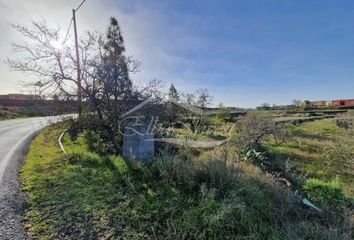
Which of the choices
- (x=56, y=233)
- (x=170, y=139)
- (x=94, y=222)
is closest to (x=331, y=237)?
(x=94, y=222)

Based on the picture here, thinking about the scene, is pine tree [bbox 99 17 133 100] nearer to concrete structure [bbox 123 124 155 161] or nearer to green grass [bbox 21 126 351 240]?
concrete structure [bbox 123 124 155 161]

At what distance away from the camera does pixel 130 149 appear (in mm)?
7586

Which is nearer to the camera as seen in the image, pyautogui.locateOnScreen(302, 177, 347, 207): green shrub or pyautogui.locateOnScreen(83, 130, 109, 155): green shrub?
pyautogui.locateOnScreen(302, 177, 347, 207): green shrub

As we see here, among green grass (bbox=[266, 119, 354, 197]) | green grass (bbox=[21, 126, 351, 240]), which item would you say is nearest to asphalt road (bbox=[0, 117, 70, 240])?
green grass (bbox=[21, 126, 351, 240])

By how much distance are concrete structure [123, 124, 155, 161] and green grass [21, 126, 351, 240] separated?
0.60 meters

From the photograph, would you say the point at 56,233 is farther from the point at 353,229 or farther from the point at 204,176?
the point at 353,229

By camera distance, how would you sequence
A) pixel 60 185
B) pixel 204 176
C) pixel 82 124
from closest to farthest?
pixel 204 176 < pixel 60 185 < pixel 82 124

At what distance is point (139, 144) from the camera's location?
743 centimetres

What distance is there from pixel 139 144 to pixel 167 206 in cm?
302

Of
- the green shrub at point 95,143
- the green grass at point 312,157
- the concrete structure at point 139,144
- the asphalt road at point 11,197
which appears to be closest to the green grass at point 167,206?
the asphalt road at point 11,197

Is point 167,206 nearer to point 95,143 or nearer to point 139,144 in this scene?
point 139,144

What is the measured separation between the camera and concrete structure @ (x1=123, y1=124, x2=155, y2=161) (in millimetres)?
7426

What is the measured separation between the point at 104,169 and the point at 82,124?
2.63 m

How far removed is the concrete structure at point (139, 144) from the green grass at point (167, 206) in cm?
60
